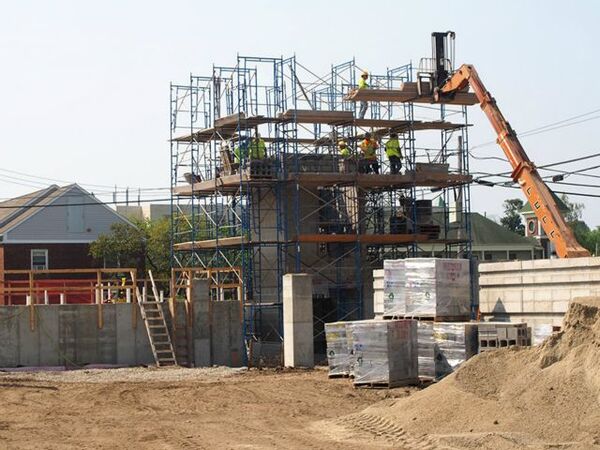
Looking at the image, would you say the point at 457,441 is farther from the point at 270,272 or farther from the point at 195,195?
the point at 195,195

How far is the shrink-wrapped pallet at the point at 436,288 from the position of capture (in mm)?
24359

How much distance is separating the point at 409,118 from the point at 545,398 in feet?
70.6

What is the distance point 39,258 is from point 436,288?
36283mm

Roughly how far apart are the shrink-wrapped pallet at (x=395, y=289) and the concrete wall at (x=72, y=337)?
8172mm

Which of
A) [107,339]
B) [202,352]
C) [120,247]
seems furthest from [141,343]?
[120,247]

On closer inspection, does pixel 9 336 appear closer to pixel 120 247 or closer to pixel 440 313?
pixel 440 313

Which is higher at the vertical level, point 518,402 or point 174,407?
point 518,402

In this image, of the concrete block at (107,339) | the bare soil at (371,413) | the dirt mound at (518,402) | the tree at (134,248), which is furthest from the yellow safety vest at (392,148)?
the tree at (134,248)

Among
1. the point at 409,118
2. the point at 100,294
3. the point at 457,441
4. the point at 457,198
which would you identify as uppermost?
the point at 409,118

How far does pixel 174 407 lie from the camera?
811 inches

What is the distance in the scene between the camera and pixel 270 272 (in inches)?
1421

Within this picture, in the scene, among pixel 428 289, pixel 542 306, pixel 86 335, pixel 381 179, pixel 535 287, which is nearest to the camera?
pixel 542 306

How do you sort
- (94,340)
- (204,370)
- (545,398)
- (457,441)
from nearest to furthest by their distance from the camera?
(457,441)
(545,398)
(204,370)
(94,340)

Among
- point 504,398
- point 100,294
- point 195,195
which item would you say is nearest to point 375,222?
point 195,195
